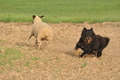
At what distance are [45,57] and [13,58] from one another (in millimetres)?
1063

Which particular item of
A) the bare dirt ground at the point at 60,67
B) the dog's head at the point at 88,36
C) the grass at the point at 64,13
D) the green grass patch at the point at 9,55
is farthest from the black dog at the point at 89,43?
the grass at the point at 64,13

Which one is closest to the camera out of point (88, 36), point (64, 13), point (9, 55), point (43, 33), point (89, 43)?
point (9, 55)

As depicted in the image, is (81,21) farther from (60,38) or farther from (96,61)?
(96,61)

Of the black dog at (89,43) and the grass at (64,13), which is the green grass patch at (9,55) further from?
the grass at (64,13)

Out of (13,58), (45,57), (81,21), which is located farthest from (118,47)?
(81,21)

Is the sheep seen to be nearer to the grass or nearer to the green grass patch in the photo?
the green grass patch

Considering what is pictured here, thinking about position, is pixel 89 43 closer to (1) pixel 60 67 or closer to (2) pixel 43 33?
(1) pixel 60 67

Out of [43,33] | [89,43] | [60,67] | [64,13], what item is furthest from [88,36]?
[64,13]

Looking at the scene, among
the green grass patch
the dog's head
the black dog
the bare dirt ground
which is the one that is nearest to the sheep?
the bare dirt ground

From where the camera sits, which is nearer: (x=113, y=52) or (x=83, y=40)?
(x=83, y=40)

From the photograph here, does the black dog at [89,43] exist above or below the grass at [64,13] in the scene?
above

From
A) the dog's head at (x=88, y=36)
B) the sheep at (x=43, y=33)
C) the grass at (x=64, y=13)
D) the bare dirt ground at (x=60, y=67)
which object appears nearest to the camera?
the bare dirt ground at (x=60, y=67)

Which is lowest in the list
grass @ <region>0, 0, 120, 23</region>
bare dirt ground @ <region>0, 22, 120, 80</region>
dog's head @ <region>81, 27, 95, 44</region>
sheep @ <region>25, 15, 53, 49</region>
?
grass @ <region>0, 0, 120, 23</region>

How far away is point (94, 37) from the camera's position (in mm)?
11734
